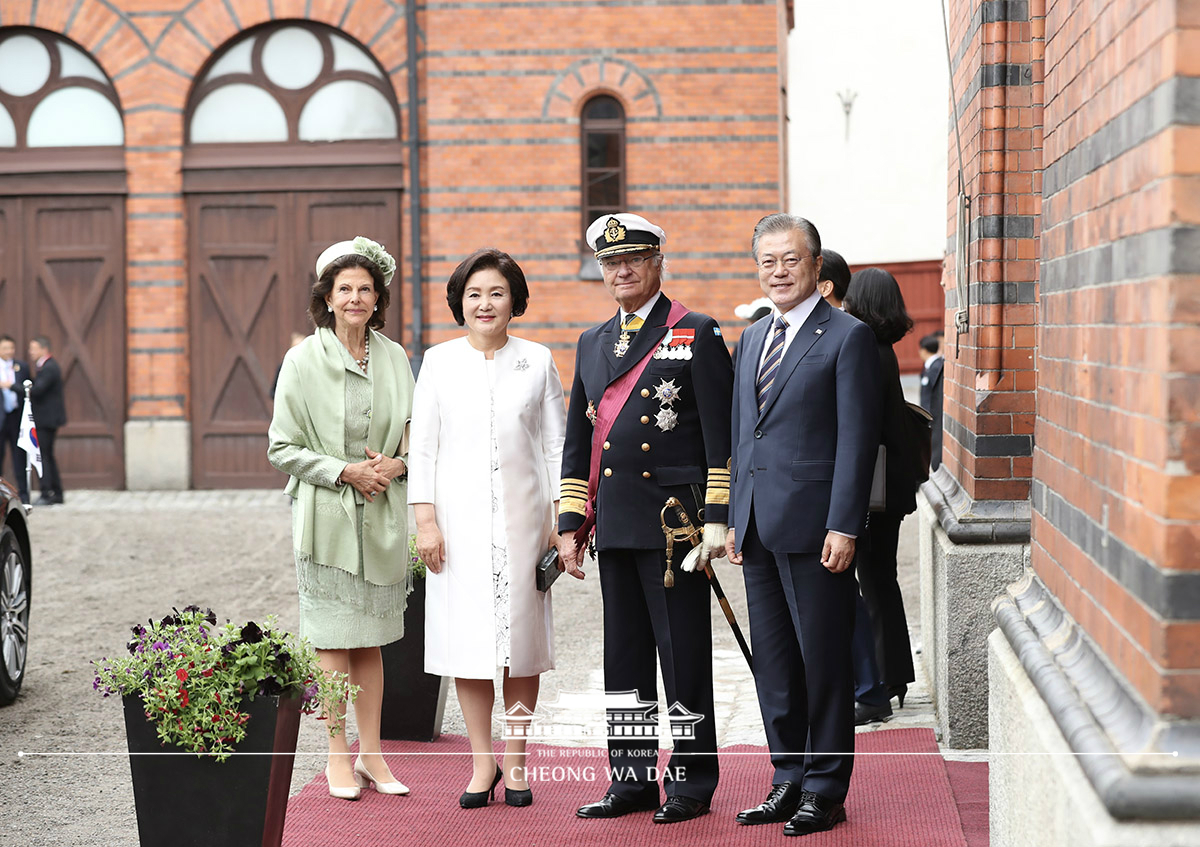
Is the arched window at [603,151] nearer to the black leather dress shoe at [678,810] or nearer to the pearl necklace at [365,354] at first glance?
the pearl necklace at [365,354]

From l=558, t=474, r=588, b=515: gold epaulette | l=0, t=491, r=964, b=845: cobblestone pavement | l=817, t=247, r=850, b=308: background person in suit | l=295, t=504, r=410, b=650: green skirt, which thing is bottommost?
l=0, t=491, r=964, b=845: cobblestone pavement

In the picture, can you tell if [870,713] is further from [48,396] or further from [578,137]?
[48,396]

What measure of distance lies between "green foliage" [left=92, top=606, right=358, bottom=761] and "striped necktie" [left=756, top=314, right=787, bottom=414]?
1683 mm

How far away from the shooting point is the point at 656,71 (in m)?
16.6

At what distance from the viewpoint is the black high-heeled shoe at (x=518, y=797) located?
5023mm

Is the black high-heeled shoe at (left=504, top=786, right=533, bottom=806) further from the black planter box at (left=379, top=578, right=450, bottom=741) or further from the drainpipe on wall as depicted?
the drainpipe on wall

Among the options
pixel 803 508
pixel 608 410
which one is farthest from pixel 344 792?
pixel 803 508

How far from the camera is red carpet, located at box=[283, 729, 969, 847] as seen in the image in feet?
15.0

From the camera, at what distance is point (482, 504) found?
5.04 meters

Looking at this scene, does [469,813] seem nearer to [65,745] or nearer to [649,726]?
[649,726]

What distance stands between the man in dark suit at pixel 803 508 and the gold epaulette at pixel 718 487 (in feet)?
0.13

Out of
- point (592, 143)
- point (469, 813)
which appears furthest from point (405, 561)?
point (592, 143)

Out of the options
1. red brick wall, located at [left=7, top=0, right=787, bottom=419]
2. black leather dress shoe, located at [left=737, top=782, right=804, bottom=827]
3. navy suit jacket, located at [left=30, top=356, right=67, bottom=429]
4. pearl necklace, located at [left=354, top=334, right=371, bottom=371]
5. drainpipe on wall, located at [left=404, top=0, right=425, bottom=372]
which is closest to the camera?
black leather dress shoe, located at [left=737, top=782, right=804, bottom=827]

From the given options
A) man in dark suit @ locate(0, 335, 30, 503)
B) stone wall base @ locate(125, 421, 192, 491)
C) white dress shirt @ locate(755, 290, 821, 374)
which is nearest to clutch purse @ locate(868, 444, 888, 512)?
white dress shirt @ locate(755, 290, 821, 374)
